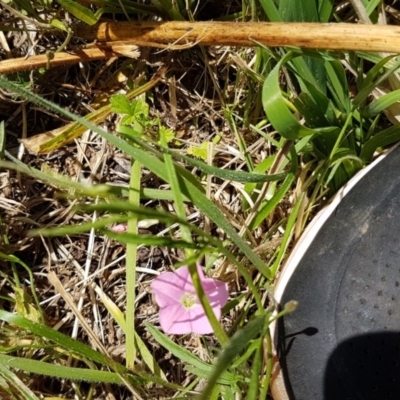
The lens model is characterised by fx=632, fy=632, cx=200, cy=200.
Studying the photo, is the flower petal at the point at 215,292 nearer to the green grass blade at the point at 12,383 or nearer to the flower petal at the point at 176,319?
the flower petal at the point at 176,319

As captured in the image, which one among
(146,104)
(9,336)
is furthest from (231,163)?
(9,336)

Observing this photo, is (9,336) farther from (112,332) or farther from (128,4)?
(128,4)

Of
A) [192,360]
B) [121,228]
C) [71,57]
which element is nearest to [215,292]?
[192,360]

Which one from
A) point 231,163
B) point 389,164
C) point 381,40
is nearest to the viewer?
point 381,40

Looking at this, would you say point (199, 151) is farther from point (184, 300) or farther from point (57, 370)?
point (57, 370)

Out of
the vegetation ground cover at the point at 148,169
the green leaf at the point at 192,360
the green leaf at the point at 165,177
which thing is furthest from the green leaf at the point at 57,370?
the green leaf at the point at 165,177

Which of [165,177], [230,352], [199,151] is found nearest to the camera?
Answer: [230,352]
